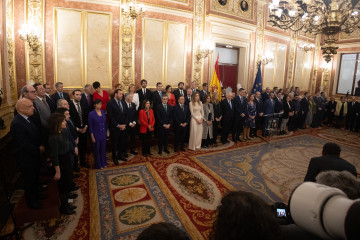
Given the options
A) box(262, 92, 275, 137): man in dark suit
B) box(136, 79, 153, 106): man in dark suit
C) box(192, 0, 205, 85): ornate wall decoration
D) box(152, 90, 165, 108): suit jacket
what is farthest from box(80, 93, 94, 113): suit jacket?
box(262, 92, 275, 137): man in dark suit

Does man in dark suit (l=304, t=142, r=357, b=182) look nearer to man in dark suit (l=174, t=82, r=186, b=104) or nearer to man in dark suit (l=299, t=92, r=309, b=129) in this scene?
man in dark suit (l=174, t=82, r=186, b=104)

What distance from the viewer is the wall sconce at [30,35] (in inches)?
232

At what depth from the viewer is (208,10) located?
27.5ft

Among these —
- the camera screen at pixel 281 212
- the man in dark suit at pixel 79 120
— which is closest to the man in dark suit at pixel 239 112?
the man in dark suit at pixel 79 120

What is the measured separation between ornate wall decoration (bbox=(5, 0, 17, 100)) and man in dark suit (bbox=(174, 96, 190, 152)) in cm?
423

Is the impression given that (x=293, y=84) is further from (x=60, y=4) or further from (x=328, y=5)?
(x=60, y=4)

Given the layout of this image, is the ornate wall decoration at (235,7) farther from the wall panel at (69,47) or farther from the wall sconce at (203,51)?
the wall panel at (69,47)

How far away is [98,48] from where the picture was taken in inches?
273

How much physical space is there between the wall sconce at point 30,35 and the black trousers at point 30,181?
4304 millimetres

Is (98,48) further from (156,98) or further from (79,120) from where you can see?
(79,120)

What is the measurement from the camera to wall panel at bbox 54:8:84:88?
6.40 meters

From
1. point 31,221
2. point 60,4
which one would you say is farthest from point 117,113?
point 60,4

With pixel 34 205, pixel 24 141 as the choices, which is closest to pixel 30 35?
pixel 24 141

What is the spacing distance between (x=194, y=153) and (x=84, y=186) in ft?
9.87
